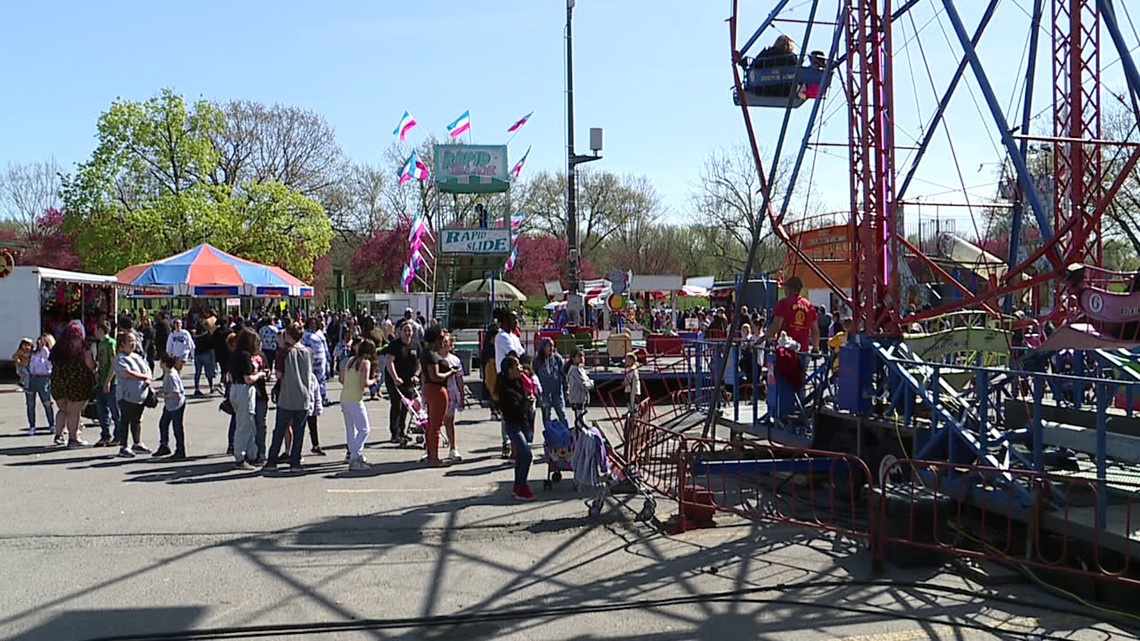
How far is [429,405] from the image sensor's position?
1097 cm

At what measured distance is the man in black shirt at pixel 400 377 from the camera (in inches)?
508

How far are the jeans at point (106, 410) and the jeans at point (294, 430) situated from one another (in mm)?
3124

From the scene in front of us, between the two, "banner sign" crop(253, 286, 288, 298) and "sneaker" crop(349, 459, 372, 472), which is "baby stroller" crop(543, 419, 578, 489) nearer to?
"sneaker" crop(349, 459, 372, 472)

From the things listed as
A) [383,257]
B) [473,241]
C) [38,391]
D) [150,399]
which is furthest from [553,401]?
[383,257]

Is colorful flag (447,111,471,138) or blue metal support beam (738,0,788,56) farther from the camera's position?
colorful flag (447,111,471,138)

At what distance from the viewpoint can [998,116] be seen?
868 centimetres

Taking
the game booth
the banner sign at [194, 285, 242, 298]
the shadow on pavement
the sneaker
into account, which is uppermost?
the game booth

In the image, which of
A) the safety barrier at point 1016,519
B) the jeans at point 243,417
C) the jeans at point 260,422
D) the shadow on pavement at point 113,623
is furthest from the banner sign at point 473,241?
the shadow on pavement at point 113,623

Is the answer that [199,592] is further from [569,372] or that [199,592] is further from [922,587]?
[569,372]

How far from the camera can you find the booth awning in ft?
76.5

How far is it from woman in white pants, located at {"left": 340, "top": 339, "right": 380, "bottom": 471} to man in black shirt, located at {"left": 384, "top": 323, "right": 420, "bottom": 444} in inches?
71.2

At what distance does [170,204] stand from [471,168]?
1245 centimetres

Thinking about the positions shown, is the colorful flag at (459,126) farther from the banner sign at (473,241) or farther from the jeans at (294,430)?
the jeans at (294,430)

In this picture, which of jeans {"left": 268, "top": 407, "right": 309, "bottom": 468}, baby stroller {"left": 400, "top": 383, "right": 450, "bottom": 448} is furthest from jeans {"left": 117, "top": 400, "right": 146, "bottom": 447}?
baby stroller {"left": 400, "top": 383, "right": 450, "bottom": 448}
